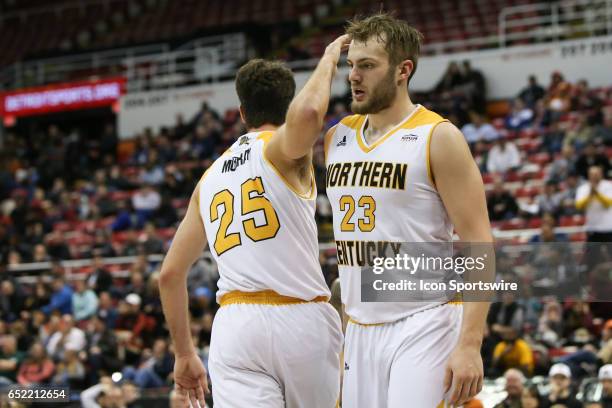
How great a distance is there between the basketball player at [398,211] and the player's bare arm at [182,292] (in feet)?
2.40

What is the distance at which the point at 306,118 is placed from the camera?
484 centimetres

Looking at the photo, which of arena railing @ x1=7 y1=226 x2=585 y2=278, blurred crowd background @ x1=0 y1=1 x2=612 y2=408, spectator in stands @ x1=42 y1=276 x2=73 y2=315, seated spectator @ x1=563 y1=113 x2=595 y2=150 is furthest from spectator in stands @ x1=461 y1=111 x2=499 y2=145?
spectator in stands @ x1=42 y1=276 x2=73 y2=315

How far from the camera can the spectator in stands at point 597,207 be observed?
540 inches

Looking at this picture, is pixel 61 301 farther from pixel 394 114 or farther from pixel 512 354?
pixel 394 114

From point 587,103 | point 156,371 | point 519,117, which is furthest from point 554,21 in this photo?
point 156,371

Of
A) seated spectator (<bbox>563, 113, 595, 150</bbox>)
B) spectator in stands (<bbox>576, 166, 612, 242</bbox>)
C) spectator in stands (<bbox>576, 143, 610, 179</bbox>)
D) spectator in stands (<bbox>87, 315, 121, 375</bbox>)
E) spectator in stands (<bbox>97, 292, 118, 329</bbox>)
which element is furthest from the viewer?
seated spectator (<bbox>563, 113, 595, 150</bbox>)

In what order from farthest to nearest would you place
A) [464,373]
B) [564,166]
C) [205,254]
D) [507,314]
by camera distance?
[564,166] → [205,254] → [507,314] → [464,373]

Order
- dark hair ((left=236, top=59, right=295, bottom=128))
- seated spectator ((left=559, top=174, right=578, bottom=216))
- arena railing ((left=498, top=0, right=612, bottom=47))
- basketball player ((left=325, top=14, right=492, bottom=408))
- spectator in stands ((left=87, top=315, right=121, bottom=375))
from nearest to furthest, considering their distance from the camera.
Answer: basketball player ((left=325, top=14, right=492, bottom=408)) < dark hair ((left=236, top=59, right=295, bottom=128)) < spectator in stands ((left=87, top=315, right=121, bottom=375)) < seated spectator ((left=559, top=174, right=578, bottom=216)) < arena railing ((left=498, top=0, right=612, bottom=47))

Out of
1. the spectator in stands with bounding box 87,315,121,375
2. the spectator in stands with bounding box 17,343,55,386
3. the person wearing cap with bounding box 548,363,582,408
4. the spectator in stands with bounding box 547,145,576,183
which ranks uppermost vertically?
the spectator in stands with bounding box 547,145,576,183

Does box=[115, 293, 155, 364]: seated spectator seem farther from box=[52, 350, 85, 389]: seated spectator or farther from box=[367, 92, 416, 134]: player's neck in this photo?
box=[367, 92, 416, 134]: player's neck

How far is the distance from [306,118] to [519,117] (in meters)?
15.5

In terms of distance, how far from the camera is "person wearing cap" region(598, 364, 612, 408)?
928cm

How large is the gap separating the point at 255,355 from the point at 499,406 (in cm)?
530

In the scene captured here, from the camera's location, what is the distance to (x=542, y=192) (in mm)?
16438
